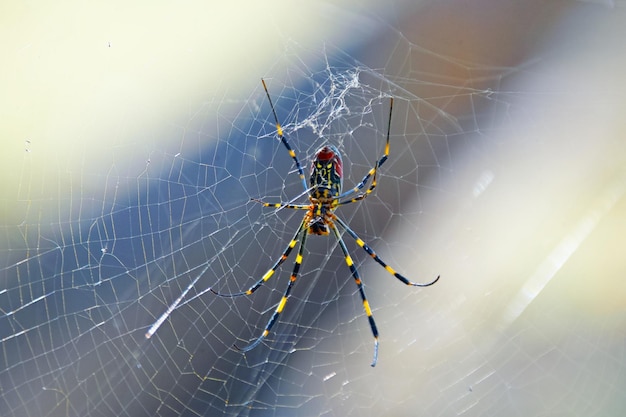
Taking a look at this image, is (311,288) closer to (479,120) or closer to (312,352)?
(312,352)

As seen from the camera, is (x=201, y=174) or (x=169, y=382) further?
(x=169, y=382)

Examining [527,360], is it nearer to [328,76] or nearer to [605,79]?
[605,79]

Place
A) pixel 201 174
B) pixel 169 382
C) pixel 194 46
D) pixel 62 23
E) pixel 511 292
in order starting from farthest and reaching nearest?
pixel 511 292 < pixel 169 382 < pixel 201 174 < pixel 194 46 < pixel 62 23

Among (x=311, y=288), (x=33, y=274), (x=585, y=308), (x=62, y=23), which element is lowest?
(x=585, y=308)

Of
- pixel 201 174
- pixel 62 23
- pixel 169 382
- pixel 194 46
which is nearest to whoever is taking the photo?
pixel 62 23

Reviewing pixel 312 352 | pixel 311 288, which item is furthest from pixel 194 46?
pixel 312 352

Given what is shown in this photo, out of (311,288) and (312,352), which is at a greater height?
(311,288)
